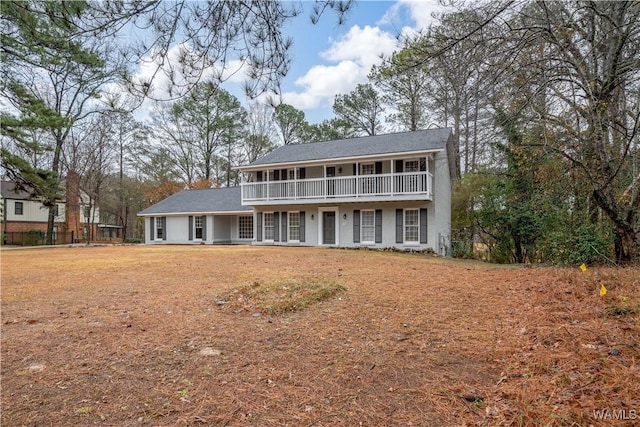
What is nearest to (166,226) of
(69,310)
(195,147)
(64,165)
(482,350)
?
(64,165)

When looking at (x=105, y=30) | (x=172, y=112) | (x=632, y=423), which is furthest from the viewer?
(x=172, y=112)

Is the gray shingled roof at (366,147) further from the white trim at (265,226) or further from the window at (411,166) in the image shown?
the white trim at (265,226)

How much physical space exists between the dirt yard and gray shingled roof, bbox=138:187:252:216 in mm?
16900

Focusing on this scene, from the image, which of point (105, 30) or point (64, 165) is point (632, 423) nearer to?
point (105, 30)

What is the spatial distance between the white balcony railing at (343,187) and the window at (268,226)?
1.20 metres

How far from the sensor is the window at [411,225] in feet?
54.3

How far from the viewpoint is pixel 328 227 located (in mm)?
18672

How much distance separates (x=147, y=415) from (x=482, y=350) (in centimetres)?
Result: 297

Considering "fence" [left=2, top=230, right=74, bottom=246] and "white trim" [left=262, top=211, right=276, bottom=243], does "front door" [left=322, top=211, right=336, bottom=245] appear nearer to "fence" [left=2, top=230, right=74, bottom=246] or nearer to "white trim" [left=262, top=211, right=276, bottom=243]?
"white trim" [left=262, top=211, right=276, bottom=243]

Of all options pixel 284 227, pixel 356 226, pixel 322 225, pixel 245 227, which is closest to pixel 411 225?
pixel 356 226

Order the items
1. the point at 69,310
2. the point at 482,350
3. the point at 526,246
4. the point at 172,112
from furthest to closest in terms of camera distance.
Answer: the point at 172,112, the point at 526,246, the point at 69,310, the point at 482,350

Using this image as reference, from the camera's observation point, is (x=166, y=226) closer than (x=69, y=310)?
No

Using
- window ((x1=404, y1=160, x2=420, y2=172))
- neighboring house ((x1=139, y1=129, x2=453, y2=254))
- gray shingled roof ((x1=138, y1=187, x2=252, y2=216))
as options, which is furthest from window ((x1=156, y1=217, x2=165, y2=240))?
window ((x1=404, y1=160, x2=420, y2=172))

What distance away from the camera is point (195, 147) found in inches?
1283
